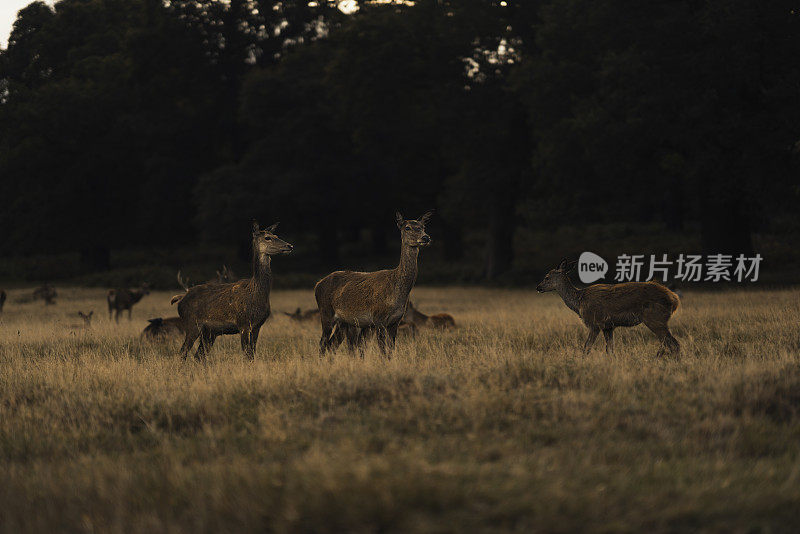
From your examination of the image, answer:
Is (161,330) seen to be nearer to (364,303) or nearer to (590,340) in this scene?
(364,303)

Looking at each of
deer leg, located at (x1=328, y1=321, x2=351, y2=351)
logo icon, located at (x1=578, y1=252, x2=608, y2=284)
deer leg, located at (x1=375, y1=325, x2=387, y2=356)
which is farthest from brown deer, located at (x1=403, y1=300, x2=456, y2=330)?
logo icon, located at (x1=578, y1=252, x2=608, y2=284)

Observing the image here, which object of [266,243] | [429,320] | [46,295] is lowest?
[46,295]

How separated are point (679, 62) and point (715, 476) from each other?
21737 mm

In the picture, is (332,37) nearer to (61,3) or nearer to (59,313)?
(59,313)

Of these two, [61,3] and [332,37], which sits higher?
[61,3]

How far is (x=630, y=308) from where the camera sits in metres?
11.6

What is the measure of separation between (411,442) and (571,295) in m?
6.54

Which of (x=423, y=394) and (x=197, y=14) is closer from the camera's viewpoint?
(x=423, y=394)

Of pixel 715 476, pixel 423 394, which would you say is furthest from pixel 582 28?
pixel 715 476

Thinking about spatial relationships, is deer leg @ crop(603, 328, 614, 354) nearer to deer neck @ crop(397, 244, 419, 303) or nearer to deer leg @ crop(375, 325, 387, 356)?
deer neck @ crop(397, 244, 419, 303)

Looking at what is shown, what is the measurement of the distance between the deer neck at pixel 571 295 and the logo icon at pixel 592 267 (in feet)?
→ 59.2

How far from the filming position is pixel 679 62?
83.3 ft

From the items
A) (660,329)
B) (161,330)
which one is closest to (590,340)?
(660,329)

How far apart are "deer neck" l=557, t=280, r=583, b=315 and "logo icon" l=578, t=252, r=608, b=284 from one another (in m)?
18.1
